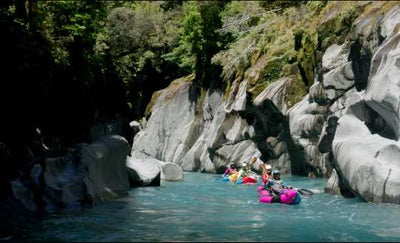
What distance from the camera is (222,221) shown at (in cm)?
1176

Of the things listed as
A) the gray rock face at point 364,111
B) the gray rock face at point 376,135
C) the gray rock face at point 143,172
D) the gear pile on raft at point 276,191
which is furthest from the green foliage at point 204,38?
the gray rock face at point 376,135

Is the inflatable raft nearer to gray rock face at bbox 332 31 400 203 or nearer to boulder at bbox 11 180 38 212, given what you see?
gray rock face at bbox 332 31 400 203

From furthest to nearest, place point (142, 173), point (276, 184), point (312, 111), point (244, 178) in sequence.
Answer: point (244, 178)
point (312, 111)
point (142, 173)
point (276, 184)

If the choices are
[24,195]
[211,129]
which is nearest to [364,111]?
[24,195]

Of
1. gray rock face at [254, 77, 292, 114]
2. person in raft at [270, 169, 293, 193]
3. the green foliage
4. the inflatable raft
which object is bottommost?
the inflatable raft

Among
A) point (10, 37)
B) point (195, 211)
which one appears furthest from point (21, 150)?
point (195, 211)

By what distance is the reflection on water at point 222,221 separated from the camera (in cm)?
978

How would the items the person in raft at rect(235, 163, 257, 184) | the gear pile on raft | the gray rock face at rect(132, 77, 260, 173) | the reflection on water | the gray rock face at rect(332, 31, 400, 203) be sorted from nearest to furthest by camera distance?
the reflection on water
the gray rock face at rect(332, 31, 400, 203)
the gear pile on raft
the person in raft at rect(235, 163, 257, 184)
the gray rock face at rect(132, 77, 260, 173)

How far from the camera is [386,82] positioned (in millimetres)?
14609

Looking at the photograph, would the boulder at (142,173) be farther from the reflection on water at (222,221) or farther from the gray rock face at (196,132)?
the gray rock face at (196,132)

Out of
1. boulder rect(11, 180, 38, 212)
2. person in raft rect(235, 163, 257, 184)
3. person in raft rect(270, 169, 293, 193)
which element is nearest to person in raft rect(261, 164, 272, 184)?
person in raft rect(270, 169, 293, 193)

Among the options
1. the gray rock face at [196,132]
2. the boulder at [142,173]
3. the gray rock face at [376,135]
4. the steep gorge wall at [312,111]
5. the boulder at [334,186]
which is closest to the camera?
the gray rock face at [376,135]

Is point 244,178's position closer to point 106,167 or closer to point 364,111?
point 364,111

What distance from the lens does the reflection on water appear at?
978 cm
